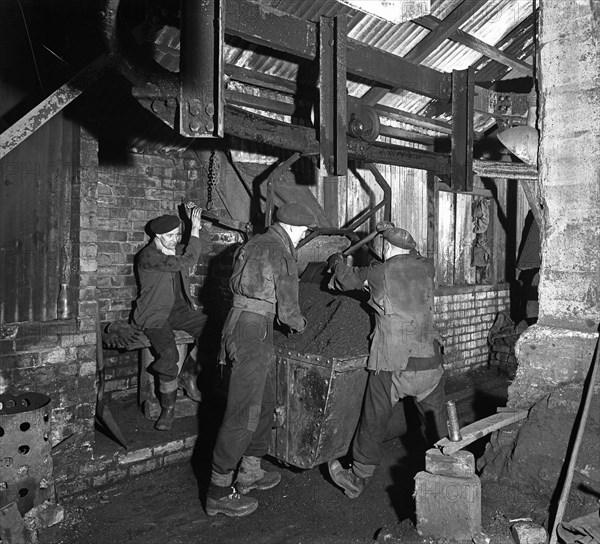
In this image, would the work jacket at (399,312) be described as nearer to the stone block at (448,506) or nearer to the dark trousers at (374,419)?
the dark trousers at (374,419)

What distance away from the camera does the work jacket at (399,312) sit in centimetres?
434

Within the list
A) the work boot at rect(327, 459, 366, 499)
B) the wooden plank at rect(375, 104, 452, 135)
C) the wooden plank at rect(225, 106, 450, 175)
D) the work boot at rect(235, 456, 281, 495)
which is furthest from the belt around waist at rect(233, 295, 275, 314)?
the wooden plank at rect(375, 104, 452, 135)

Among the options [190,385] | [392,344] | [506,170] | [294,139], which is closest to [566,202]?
[506,170]

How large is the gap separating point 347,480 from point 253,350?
1378mm

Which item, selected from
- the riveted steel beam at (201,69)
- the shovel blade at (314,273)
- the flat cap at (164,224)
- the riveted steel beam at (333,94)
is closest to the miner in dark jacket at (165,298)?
the flat cap at (164,224)

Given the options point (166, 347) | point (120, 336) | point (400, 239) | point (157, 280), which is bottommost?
point (166, 347)

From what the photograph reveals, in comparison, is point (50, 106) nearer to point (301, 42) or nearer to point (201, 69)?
point (201, 69)

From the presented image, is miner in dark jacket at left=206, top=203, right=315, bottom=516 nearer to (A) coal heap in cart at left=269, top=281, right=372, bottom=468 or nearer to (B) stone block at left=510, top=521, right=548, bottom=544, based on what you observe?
(A) coal heap in cart at left=269, top=281, right=372, bottom=468

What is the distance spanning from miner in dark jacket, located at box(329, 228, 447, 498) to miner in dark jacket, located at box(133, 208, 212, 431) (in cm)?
189

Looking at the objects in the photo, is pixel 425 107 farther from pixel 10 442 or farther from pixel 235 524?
pixel 10 442

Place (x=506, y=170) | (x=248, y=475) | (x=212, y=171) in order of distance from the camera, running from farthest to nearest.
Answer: (x=212, y=171) < (x=506, y=170) < (x=248, y=475)

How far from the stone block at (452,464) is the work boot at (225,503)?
1599mm

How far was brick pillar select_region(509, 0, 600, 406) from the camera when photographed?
12.4ft

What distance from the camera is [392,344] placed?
4.34 meters
